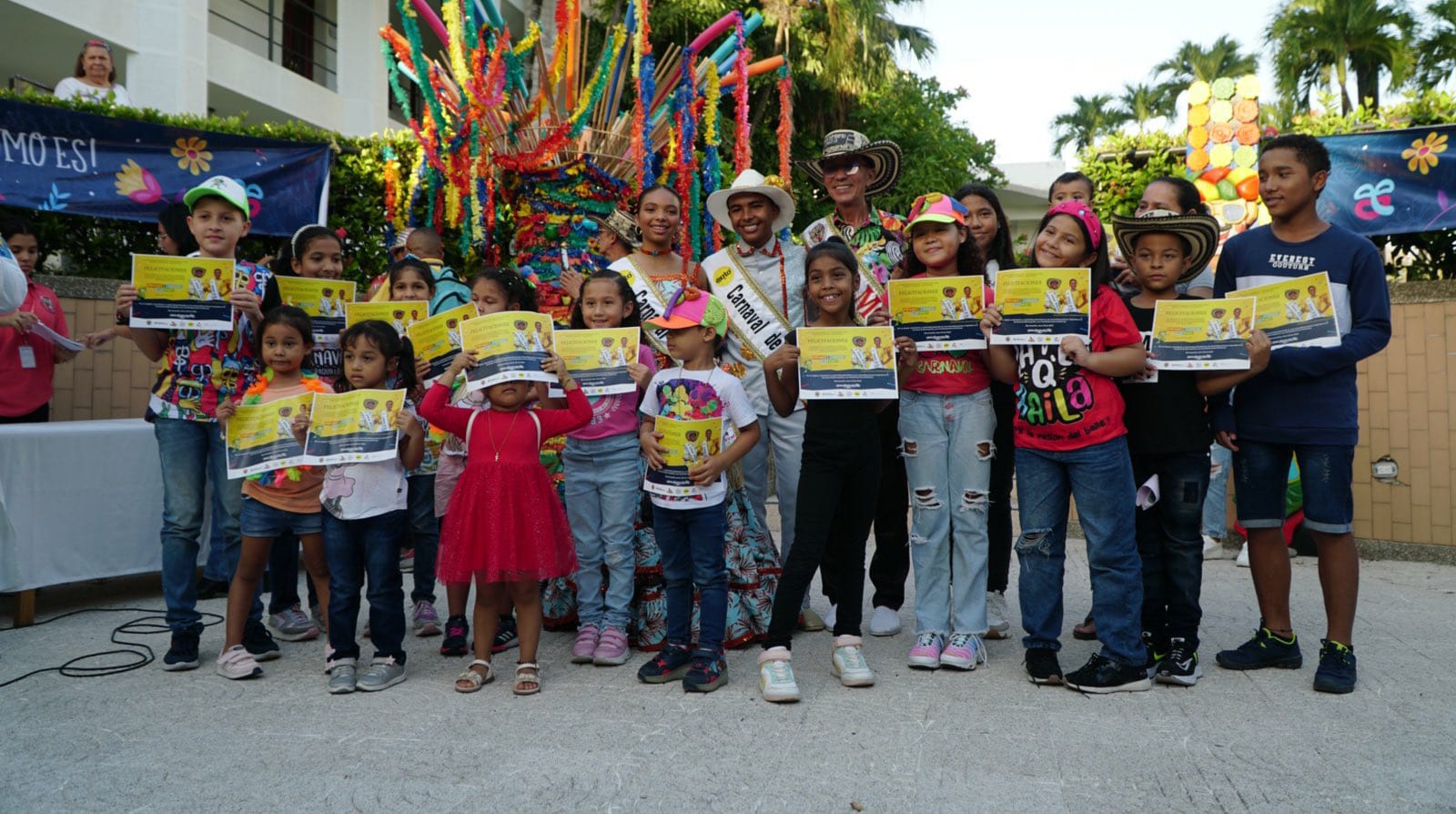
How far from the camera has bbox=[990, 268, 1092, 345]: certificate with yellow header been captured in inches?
156

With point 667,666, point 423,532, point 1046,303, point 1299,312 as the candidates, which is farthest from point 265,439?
point 1299,312

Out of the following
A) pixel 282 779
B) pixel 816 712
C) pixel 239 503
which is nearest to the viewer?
pixel 282 779

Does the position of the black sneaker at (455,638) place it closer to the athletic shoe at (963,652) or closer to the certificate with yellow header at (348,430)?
the certificate with yellow header at (348,430)

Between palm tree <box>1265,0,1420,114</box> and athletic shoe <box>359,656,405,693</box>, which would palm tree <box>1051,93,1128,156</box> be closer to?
palm tree <box>1265,0,1420,114</box>

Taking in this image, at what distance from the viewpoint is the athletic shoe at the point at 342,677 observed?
399cm

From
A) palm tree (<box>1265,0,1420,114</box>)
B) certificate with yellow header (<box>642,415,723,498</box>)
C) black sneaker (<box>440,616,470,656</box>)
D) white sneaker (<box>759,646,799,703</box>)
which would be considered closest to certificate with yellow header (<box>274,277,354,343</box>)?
black sneaker (<box>440,616,470,656</box>)

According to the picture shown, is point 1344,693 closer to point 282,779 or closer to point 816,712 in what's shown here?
point 816,712

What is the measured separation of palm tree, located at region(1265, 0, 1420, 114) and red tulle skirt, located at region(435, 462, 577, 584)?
1267 inches

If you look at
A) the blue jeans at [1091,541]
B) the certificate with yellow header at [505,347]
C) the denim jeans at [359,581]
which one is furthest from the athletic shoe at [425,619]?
the blue jeans at [1091,541]

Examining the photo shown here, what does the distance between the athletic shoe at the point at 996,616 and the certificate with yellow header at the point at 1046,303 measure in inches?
54.8

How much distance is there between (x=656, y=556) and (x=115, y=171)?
18.2 feet

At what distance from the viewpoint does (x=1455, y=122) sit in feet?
24.3

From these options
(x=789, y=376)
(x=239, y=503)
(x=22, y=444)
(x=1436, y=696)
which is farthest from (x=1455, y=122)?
(x=22, y=444)

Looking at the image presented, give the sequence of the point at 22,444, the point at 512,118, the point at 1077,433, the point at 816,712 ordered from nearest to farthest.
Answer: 1. the point at 816,712
2. the point at 1077,433
3. the point at 22,444
4. the point at 512,118
